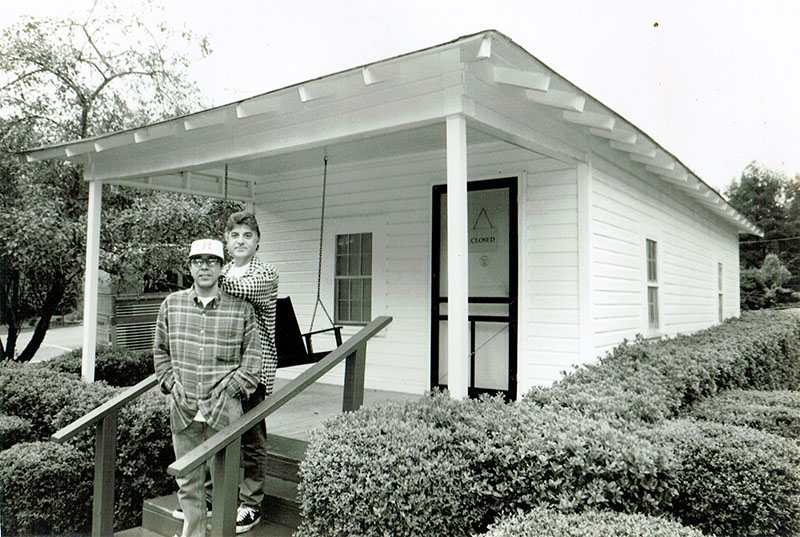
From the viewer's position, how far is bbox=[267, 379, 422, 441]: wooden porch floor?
5.08m

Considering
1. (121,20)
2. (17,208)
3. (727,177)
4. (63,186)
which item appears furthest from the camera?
(727,177)

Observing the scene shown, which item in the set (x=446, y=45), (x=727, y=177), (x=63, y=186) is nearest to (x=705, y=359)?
(x=446, y=45)

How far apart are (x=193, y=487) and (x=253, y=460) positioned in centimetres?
36

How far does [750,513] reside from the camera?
3.63 metres

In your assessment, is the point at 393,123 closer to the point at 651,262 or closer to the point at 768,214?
the point at 651,262

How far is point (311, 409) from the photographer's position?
19.9 ft

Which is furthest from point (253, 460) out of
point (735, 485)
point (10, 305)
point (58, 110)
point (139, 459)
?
point (58, 110)

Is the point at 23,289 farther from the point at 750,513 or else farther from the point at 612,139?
the point at 750,513

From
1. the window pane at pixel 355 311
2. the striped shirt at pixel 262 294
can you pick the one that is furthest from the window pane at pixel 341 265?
the striped shirt at pixel 262 294

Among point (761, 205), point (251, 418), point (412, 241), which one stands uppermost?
point (761, 205)

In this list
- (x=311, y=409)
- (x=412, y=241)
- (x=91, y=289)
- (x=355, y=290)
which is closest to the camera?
(x=311, y=409)

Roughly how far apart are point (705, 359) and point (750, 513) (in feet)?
9.03

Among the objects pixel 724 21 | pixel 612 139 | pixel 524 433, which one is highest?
pixel 724 21

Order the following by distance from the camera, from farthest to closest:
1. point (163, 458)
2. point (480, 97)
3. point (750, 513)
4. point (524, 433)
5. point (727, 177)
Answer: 1. point (727, 177)
2. point (163, 458)
3. point (480, 97)
4. point (750, 513)
5. point (524, 433)
